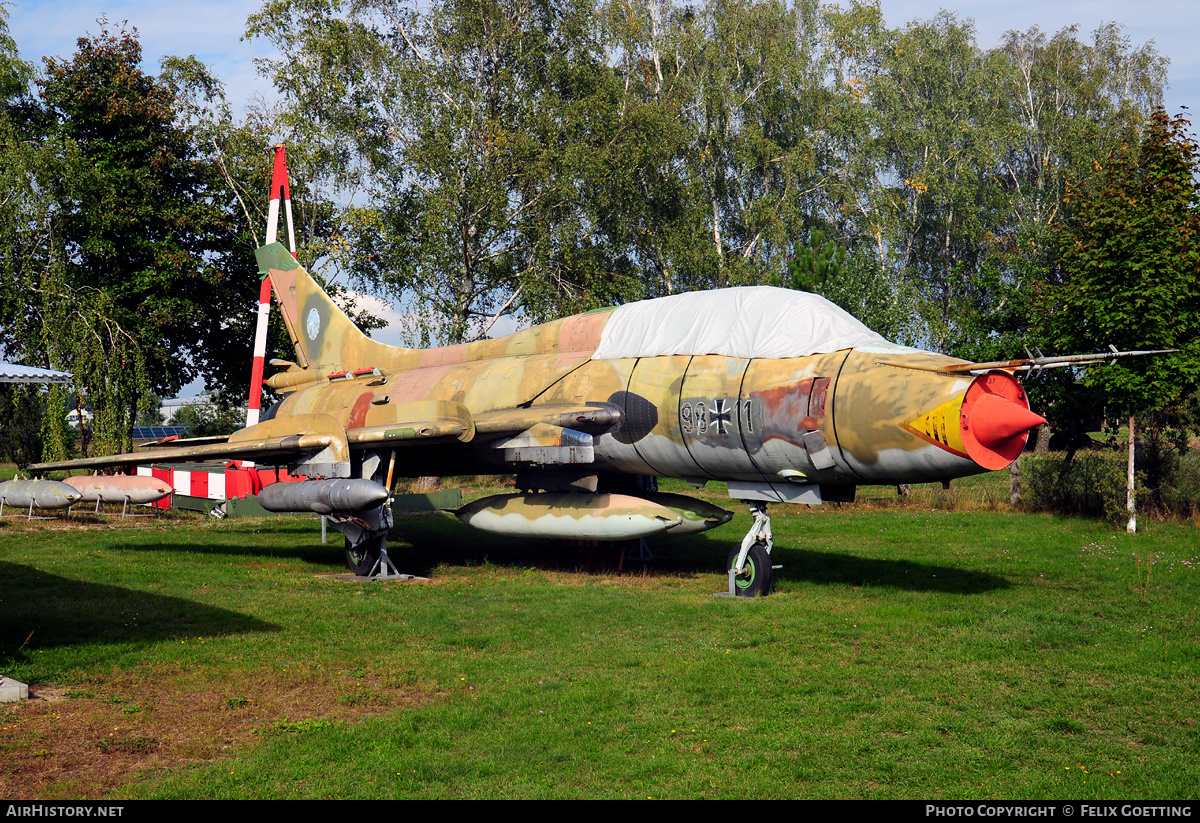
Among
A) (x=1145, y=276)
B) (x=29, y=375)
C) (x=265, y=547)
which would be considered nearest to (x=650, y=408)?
(x=265, y=547)

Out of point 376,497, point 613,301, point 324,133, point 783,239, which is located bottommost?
point 376,497

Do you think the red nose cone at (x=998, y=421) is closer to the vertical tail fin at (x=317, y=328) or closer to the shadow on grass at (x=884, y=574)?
the shadow on grass at (x=884, y=574)

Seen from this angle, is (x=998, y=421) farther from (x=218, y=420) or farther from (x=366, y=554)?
(x=218, y=420)

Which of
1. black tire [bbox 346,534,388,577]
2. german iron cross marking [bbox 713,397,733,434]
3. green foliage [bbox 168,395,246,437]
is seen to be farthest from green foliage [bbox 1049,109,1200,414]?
green foliage [bbox 168,395,246,437]

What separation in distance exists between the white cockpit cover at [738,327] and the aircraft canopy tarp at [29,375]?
51.8 ft

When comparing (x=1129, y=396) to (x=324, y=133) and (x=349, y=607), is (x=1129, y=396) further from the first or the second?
(x=324, y=133)

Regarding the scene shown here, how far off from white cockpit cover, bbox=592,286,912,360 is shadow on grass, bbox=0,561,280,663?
6503mm

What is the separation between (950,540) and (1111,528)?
3.61 meters

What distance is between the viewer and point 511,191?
31172mm

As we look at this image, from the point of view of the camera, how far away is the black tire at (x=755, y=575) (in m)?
11.9

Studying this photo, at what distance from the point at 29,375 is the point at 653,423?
1753 cm

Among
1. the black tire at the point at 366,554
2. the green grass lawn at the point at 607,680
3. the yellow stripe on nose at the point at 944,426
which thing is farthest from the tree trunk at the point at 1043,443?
the black tire at the point at 366,554

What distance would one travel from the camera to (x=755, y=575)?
39.0 feet
